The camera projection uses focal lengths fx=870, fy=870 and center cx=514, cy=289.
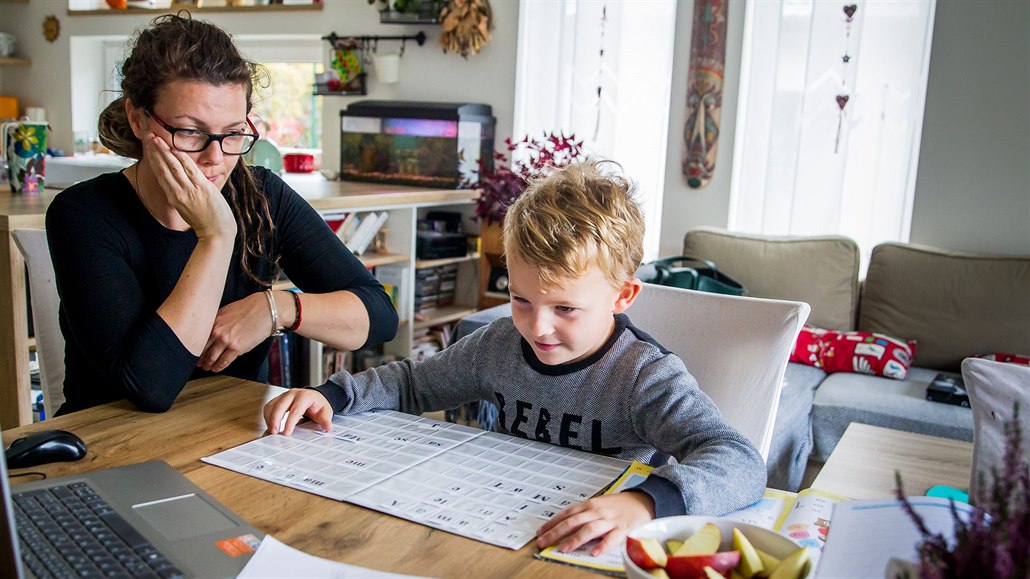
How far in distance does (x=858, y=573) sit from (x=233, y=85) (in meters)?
1.17

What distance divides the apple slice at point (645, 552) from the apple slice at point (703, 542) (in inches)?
0.7

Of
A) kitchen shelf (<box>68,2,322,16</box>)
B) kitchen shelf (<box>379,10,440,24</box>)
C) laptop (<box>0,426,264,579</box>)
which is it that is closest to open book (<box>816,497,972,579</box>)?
laptop (<box>0,426,264,579</box>)

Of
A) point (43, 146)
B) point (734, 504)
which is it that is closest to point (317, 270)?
point (734, 504)

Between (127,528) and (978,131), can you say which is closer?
(127,528)

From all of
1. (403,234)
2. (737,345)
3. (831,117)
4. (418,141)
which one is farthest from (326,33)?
(737,345)

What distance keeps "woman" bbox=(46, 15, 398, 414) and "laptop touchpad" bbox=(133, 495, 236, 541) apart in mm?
338

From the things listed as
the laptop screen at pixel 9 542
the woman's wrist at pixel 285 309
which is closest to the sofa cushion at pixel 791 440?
the woman's wrist at pixel 285 309

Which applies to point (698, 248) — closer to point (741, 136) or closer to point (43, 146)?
point (741, 136)

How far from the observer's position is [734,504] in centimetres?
99

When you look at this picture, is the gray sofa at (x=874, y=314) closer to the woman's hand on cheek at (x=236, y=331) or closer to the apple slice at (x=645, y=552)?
the woman's hand on cheek at (x=236, y=331)

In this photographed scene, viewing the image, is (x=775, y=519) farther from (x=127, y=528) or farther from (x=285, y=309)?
(x=285, y=309)

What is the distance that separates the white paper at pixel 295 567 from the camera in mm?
791

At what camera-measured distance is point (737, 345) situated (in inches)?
55.4

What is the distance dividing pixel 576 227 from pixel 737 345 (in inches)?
15.6
